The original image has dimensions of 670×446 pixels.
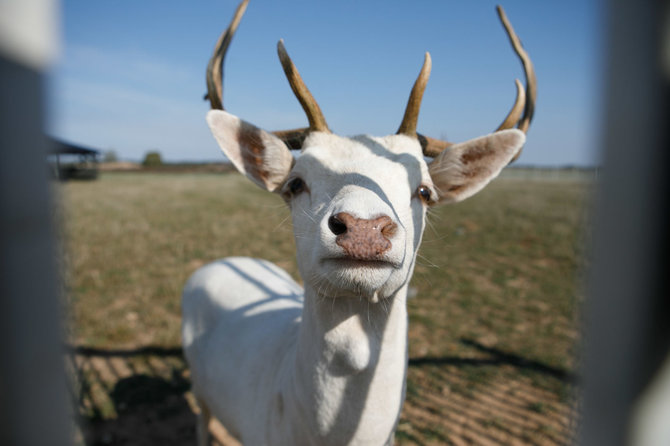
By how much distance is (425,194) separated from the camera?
2098 mm

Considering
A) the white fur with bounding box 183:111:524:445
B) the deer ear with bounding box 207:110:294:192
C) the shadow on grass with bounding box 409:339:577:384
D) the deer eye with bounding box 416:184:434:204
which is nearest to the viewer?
the white fur with bounding box 183:111:524:445

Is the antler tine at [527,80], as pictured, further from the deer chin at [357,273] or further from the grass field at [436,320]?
the deer chin at [357,273]

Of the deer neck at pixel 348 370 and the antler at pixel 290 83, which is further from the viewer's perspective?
the antler at pixel 290 83

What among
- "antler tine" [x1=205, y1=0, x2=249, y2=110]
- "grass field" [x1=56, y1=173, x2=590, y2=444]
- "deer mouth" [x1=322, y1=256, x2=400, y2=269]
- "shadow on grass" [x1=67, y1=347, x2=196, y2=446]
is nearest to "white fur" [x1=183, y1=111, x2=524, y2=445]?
"deer mouth" [x1=322, y1=256, x2=400, y2=269]

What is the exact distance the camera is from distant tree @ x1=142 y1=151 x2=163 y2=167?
64.3 meters

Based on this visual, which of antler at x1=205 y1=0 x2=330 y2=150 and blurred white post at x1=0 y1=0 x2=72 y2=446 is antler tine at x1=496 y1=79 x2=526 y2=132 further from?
blurred white post at x1=0 y1=0 x2=72 y2=446

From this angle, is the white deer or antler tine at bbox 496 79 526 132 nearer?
the white deer

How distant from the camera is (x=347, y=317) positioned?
73.9 inches

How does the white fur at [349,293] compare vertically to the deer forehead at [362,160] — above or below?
below

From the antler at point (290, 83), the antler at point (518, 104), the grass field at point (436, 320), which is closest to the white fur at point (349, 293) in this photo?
the antler at point (290, 83)

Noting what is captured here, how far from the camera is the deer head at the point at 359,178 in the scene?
1.53 metres

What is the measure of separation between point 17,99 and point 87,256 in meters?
11.1

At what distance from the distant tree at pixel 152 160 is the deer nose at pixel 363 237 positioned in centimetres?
6949

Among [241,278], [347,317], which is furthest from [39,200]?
[241,278]
